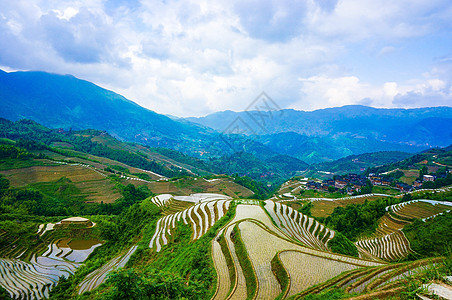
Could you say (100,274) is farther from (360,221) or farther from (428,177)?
(428,177)

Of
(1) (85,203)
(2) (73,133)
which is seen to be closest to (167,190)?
(1) (85,203)

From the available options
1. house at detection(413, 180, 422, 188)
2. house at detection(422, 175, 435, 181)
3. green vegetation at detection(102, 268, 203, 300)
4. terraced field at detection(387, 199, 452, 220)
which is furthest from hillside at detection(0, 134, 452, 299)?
house at detection(422, 175, 435, 181)

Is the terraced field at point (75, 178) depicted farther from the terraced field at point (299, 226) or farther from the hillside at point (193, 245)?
the terraced field at point (299, 226)

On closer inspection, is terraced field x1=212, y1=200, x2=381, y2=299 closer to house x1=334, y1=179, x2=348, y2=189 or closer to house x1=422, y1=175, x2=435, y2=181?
house x1=334, y1=179, x2=348, y2=189

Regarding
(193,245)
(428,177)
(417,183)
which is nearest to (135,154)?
(193,245)

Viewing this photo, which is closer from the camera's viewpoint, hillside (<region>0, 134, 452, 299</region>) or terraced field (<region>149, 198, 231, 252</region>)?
hillside (<region>0, 134, 452, 299</region>)

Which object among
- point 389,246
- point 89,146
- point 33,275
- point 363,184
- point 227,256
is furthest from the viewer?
point 89,146

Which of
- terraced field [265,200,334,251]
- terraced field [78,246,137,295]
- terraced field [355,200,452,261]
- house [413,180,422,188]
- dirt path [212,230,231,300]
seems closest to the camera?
dirt path [212,230,231,300]

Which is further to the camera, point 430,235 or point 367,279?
point 430,235
